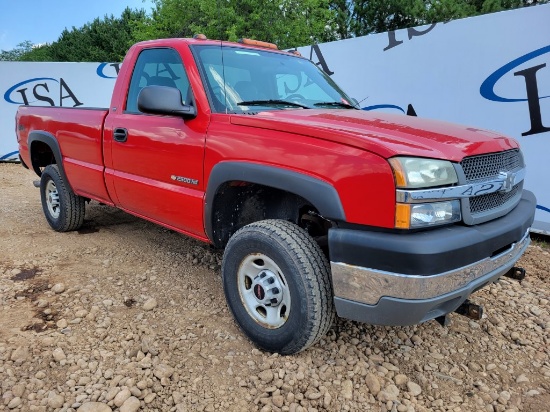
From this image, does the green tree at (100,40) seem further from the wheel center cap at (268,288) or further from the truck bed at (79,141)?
the wheel center cap at (268,288)

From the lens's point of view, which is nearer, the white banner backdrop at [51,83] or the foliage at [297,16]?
the white banner backdrop at [51,83]

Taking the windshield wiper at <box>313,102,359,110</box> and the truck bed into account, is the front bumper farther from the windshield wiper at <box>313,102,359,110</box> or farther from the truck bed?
the truck bed

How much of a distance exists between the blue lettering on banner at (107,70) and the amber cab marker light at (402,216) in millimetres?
10192

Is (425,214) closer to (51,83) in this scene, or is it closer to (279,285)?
(279,285)

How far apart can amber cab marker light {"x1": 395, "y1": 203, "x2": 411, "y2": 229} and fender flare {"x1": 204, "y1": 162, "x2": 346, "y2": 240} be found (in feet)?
0.83

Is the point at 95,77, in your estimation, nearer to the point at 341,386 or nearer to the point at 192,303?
the point at 192,303

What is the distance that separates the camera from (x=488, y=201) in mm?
2230

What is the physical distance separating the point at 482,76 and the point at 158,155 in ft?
13.3

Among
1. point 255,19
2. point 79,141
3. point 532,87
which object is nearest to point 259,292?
point 79,141

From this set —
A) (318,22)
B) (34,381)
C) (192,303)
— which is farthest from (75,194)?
(318,22)

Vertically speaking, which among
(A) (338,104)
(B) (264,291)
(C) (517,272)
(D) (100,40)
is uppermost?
(D) (100,40)

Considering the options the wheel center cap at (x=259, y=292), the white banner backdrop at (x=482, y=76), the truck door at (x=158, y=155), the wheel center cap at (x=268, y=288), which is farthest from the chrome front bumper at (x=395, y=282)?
the white banner backdrop at (x=482, y=76)

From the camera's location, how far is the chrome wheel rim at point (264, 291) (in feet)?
7.83

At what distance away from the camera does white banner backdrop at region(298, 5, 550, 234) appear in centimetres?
471
